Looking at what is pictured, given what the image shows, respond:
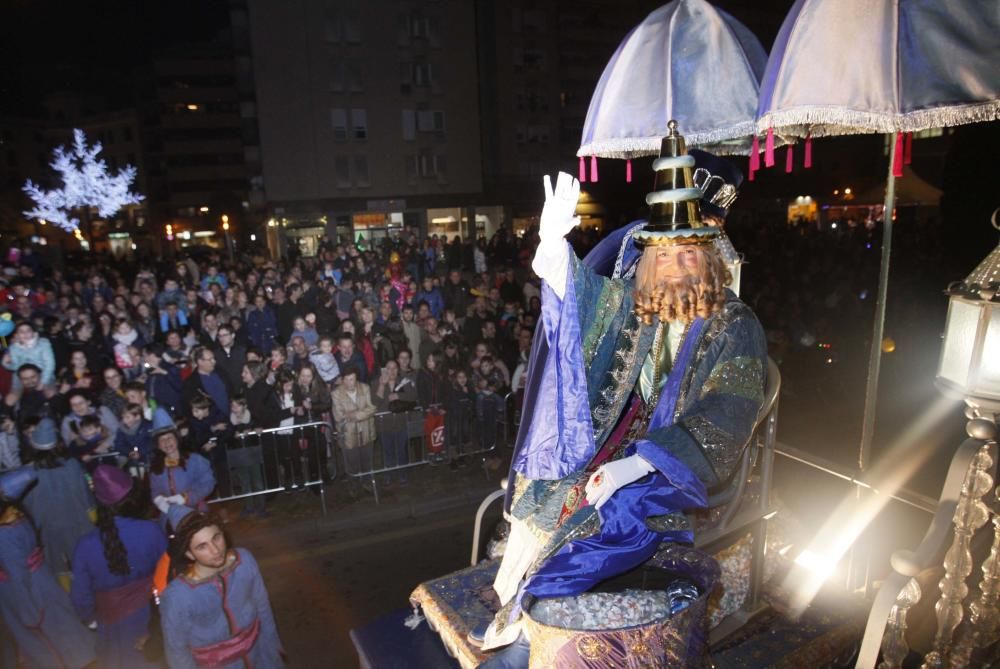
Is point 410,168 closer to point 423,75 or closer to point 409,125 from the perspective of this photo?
point 409,125

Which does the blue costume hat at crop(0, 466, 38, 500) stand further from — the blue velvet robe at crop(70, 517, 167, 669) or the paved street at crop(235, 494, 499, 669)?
the paved street at crop(235, 494, 499, 669)

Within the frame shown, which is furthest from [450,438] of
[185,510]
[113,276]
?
[113,276]

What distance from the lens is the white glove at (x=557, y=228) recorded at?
2.59 meters

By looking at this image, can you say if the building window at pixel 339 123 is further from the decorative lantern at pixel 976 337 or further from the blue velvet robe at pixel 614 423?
the decorative lantern at pixel 976 337

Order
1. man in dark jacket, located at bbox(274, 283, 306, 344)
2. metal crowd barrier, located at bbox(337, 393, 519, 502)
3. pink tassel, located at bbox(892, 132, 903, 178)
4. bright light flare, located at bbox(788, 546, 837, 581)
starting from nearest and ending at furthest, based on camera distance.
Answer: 1. bright light flare, located at bbox(788, 546, 837, 581)
2. pink tassel, located at bbox(892, 132, 903, 178)
3. metal crowd barrier, located at bbox(337, 393, 519, 502)
4. man in dark jacket, located at bbox(274, 283, 306, 344)

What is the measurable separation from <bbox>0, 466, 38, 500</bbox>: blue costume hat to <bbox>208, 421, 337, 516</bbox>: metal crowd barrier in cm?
184

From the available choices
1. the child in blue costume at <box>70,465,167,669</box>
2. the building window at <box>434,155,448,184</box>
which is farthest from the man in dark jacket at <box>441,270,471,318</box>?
the building window at <box>434,155,448,184</box>

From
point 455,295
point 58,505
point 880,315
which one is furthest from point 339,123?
point 880,315

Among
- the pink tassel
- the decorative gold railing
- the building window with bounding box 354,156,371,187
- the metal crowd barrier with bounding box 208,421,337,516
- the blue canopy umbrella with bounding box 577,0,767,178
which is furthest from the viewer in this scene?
the building window with bounding box 354,156,371,187

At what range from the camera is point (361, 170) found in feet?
113

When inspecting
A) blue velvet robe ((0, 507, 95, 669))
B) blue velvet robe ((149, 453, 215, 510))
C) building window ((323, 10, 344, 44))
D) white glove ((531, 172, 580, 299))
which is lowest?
blue velvet robe ((0, 507, 95, 669))

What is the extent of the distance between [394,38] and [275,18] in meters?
6.24

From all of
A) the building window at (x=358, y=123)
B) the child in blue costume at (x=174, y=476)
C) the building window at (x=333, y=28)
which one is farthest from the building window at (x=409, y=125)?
the child in blue costume at (x=174, y=476)

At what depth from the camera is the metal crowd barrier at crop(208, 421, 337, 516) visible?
6.65 m
